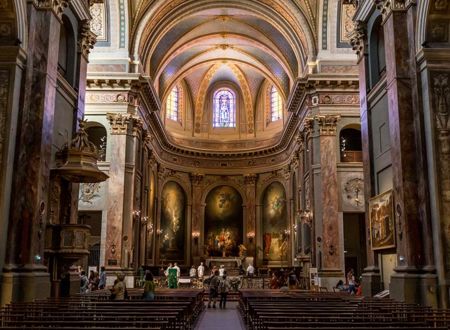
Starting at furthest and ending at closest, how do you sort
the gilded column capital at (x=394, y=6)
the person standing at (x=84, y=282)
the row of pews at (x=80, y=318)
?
1. the person standing at (x=84, y=282)
2. the gilded column capital at (x=394, y=6)
3. the row of pews at (x=80, y=318)

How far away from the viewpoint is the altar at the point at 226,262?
34.2 metres

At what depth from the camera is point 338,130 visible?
80.9 feet

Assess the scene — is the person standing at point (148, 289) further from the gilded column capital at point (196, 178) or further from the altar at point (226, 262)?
the gilded column capital at point (196, 178)

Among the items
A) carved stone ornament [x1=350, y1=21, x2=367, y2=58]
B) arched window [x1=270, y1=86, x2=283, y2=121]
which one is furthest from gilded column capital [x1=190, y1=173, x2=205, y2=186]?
carved stone ornament [x1=350, y1=21, x2=367, y2=58]

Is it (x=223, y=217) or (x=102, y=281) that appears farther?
(x=223, y=217)

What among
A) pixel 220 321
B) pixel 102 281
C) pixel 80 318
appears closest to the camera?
pixel 80 318

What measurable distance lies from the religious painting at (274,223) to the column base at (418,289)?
23989mm

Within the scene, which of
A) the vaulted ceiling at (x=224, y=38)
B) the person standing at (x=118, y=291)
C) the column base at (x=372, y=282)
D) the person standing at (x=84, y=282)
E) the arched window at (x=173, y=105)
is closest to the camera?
the person standing at (x=118, y=291)

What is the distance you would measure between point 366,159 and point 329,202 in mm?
8070

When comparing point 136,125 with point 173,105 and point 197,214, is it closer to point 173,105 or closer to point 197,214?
point 173,105

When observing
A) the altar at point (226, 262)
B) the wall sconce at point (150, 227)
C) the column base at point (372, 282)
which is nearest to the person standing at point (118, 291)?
the column base at point (372, 282)

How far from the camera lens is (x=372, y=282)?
1452cm

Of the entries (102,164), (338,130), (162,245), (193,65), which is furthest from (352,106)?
(162,245)

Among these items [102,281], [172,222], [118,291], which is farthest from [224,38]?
[118,291]
